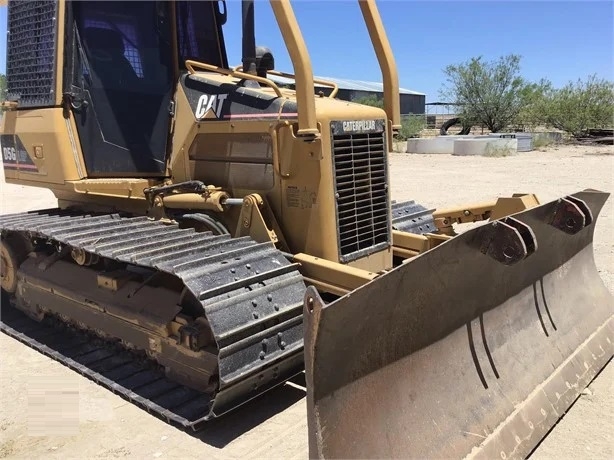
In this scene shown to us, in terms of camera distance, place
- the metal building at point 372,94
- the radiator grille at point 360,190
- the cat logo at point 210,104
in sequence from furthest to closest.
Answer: the metal building at point 372,94, the cat logo at point 210,104, the radiator grille at point 360,190

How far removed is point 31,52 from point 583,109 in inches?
1232

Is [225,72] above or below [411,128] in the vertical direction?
above

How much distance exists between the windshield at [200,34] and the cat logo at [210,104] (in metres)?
0.49

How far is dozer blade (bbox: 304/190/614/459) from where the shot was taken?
255 cm

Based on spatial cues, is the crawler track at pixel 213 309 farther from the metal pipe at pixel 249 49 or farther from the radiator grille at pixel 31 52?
the metal pipe at pixel 249 49

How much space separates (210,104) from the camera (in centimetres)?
434

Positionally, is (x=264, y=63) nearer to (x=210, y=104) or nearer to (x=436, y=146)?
(x=210, y=104)

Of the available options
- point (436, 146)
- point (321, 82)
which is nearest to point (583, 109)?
point (436, 146)

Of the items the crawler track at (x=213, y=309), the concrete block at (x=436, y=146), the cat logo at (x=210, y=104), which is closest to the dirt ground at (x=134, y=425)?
the crawler track at (x=213, y=309)

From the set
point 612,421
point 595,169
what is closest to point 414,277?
point 612,421

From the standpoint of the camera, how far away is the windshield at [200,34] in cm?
476

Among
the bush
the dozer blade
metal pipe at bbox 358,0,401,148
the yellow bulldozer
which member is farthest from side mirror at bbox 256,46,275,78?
the bush

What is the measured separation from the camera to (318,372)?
2473 mm

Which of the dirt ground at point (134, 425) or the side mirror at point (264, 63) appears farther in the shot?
the side mirror at point (264, 63)
